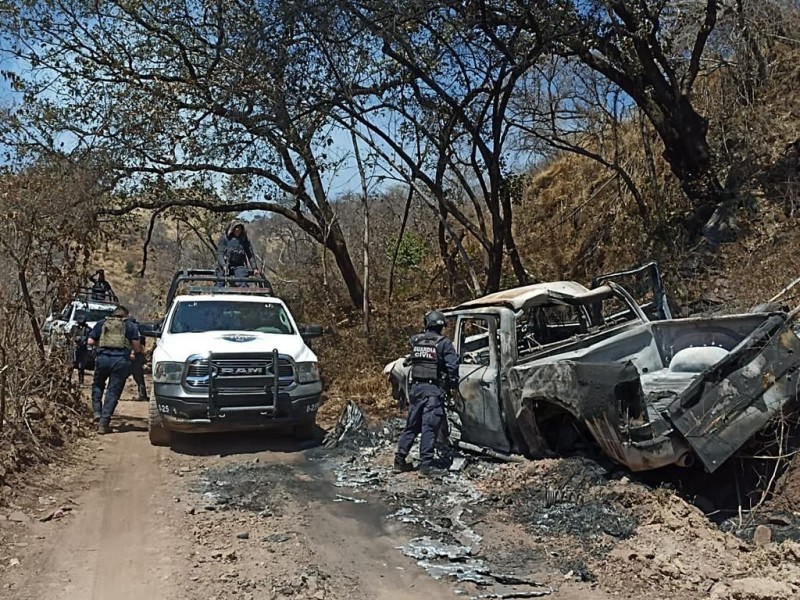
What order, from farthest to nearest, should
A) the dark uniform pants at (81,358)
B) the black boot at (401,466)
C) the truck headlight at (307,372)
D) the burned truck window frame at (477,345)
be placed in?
the dark uniform pants at (81,358), the truck headlight at (307,372), the black boot at (401,466), the burned truck window frame at (477,345)

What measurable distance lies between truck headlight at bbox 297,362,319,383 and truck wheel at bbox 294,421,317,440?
0.57 meters

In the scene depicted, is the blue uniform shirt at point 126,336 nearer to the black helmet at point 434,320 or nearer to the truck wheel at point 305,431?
the truck wheel at point 305,431

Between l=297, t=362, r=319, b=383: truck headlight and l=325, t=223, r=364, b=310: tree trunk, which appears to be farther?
l=325, t=223, r=364, b=310: tree trunk

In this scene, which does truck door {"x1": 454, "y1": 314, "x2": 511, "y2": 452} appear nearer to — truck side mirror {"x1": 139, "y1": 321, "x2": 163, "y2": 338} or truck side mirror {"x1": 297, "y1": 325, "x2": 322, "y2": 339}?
truck side mirror {"x1": 297, "y1": 325, "x2": 322, "y2": 339}

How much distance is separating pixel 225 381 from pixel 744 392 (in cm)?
545

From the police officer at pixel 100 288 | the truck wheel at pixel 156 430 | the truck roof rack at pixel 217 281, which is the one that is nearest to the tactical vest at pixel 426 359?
the truck wheel at pixel 156 430

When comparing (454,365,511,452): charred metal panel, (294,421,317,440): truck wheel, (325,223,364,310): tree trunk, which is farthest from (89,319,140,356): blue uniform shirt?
(325,223,364,310): tree trunk

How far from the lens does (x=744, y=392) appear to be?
575 cm

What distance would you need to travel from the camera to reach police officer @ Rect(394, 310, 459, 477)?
7.69m

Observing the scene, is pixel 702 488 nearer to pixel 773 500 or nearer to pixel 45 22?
pixel 773 500

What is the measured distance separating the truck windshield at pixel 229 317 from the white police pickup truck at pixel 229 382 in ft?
0.13

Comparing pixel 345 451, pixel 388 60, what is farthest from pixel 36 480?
pixel 388 60

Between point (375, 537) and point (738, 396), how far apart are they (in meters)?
2.94

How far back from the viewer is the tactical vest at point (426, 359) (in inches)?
305
